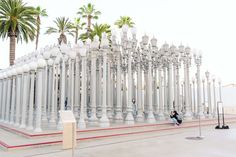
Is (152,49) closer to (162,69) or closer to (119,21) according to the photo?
(162,69)

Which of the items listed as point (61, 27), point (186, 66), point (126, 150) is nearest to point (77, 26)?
point (61, 27)

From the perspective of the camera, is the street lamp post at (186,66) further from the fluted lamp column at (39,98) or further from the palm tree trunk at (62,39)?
the palm tree trunk at (62,39)

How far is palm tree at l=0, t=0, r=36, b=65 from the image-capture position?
26.5 metres

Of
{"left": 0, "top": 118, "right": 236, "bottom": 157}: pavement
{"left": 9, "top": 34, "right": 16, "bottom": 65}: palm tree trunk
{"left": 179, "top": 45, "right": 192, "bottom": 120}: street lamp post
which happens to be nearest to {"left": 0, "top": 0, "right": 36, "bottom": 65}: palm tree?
{"left": 9, "top": 34, "right": 16, "bottom": 65}: palm tree trunk

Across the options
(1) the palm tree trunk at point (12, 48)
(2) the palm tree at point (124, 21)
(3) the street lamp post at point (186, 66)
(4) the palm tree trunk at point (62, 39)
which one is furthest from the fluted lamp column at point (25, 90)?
(2) the palm tree at point (124, 21)

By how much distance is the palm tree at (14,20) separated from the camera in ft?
87.0

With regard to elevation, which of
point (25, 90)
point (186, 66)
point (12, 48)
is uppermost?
point (12, 48)

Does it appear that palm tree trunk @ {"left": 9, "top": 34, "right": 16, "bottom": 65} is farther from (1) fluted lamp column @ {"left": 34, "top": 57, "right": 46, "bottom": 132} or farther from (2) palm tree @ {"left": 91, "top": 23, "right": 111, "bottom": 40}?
(1) fluted lamp column @ {"left": 34, "top": 57, "right": 46, "bottom": 132}

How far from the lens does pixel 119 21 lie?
37750 millimetres

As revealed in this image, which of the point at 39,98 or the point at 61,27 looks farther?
the point at 61,27

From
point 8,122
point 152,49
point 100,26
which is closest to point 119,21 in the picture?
point 100,26

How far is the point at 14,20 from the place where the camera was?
87.0 feet

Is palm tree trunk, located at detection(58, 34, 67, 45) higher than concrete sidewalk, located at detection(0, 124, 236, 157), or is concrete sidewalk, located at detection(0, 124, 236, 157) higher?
palm tree trunk, located at detection(58, 34, 67, 45)

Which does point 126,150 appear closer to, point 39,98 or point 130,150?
point 130,150
